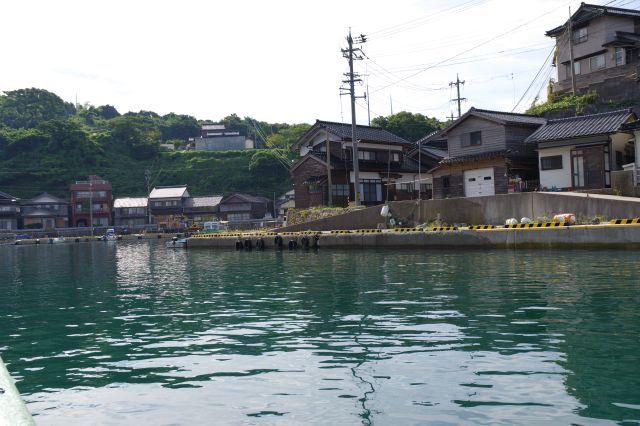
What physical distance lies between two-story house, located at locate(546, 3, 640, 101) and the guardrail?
5241cm

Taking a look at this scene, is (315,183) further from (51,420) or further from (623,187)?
(51,420)

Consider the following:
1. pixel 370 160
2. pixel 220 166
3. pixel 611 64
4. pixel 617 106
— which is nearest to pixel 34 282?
pixel 370 160

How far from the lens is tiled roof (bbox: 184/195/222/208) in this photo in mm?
98875

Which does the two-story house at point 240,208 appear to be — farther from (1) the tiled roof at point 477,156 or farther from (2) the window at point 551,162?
(2) the window at point 551,162

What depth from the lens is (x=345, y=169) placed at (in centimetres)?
5166

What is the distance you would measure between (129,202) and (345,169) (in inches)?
2500

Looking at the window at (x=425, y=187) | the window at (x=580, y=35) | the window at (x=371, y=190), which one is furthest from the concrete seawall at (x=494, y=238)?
the window at (x=580, y=35)

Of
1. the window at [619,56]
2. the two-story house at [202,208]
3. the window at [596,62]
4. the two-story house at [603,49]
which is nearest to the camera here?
the two-story house at [603,49]

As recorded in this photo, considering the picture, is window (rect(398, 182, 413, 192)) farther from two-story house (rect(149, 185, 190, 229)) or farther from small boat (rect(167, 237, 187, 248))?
two-story house (rect(149, 185, 190, 229))

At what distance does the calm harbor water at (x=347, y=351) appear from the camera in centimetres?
669

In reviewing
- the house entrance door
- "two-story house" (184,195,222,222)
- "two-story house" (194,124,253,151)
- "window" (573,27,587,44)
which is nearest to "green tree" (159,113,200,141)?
"two-story house" (194,124,253,151)

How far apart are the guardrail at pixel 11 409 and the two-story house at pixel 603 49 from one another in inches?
2063

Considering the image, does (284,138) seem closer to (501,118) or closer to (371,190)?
(371,190)

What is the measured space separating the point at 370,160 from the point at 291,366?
150 feet
